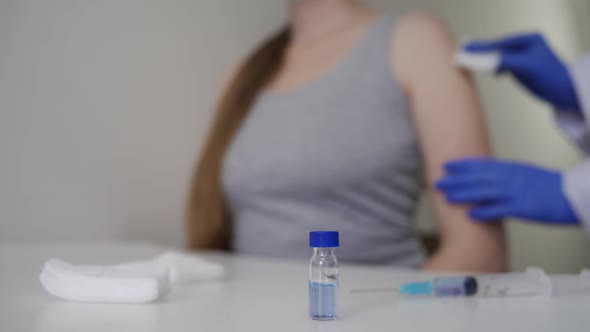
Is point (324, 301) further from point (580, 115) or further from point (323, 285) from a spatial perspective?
point (580, 115)

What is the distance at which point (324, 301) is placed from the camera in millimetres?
328

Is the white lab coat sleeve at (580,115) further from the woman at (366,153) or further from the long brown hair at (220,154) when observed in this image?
the long brown hair at (220,154)

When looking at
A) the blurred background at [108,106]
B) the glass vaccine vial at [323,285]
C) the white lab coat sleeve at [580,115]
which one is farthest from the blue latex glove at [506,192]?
the blurred background at [108,106]

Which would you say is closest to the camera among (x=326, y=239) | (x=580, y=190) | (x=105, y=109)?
(x=326, y=239)

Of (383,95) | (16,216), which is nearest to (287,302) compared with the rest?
(383,95)

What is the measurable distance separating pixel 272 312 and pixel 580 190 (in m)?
0.62

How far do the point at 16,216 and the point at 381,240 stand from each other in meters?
0.73

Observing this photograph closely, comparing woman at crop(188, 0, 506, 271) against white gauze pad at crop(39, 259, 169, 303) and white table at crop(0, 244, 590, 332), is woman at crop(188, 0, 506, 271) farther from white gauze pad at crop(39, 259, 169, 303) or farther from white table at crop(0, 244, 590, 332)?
white gauze pad at crop(39, 259, 169, 303)

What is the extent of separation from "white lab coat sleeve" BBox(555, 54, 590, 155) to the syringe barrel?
0.55 metres

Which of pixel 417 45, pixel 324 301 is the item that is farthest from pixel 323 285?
pixel 417 45

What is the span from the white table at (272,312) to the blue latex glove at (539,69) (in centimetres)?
62

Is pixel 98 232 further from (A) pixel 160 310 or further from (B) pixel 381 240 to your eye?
(A) pixel 160 310

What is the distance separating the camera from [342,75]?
908mm

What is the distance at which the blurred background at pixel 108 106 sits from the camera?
3.31ft
